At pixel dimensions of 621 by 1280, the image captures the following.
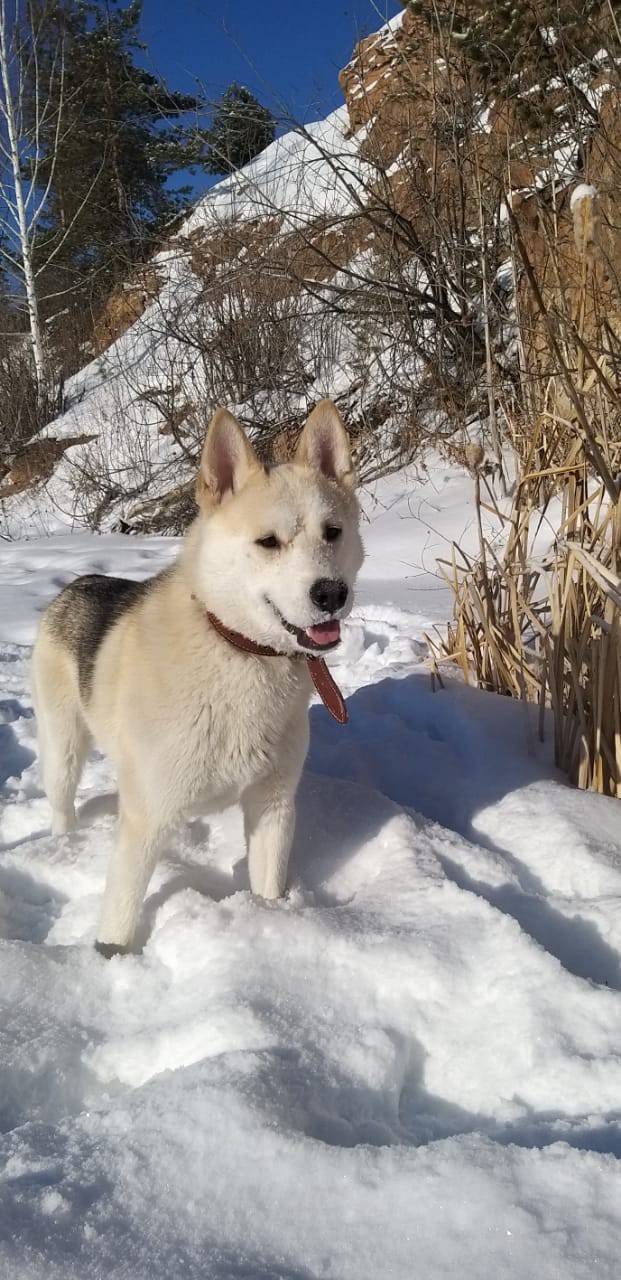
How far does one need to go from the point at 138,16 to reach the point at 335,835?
2351 centimetres

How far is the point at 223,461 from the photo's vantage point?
2.06 meters

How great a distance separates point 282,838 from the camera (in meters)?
2.07

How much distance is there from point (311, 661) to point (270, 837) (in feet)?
1.60

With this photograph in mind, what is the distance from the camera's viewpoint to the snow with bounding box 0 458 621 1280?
3.33 feet

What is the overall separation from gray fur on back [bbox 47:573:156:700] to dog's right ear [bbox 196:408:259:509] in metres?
0.41

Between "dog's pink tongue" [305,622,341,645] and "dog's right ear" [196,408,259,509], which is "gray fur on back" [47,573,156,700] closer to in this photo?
"dog's right ear" [196,408,259,509]

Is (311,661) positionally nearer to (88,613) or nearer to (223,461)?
(223,461)

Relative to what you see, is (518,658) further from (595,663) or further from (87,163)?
(87,163)

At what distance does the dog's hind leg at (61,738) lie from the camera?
2507 mm

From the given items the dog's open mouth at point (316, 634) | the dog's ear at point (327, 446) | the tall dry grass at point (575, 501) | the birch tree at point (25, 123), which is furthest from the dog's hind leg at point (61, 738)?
the birch tree at point (25, 123)

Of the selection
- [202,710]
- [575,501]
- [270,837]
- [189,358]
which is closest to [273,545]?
[202,710]

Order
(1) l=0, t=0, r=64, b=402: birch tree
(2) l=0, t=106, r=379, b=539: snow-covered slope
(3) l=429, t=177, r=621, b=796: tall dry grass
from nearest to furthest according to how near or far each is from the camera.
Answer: (3) l=429, t=177, r=621, b=796: tall dry grass
(2) l=0, t=106, r=379, b=539: snow-covered slope
(1) l=0, t=0, r=64, b=402: birch tree

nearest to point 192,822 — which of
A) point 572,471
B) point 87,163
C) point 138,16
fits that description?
point 572,471

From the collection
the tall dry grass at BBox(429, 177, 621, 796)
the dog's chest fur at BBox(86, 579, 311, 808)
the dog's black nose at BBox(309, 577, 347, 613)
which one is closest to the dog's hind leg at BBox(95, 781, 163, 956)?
the dog's chest fur at BBox(86, 579, 311, 808)
